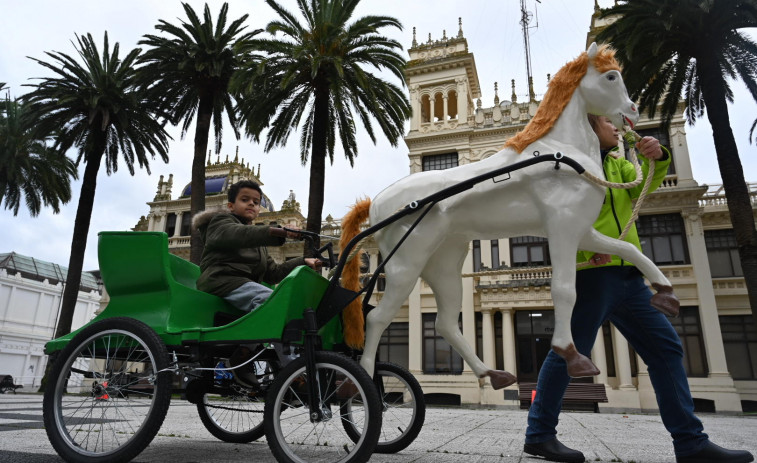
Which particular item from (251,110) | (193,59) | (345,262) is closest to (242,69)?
(251,110)

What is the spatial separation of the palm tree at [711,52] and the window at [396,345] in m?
16.3

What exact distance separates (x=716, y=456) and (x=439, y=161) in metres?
26.6

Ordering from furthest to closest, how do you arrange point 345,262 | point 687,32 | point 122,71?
point 122,71, point 687,32, point 345,262

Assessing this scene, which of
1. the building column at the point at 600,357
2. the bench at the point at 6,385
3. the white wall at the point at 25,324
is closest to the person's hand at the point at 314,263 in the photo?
the building column at the point at 600,357

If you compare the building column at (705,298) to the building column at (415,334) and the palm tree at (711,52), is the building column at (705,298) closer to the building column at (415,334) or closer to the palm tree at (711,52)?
the palm tree at (711,52)

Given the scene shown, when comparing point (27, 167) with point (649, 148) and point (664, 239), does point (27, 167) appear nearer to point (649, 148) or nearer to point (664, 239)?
point (649, 148)

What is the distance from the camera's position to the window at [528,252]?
2541 cm

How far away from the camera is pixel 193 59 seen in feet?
60.4

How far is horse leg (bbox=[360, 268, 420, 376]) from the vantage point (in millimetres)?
3086

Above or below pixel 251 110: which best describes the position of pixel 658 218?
below

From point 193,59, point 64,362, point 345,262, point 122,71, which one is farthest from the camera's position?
point 122,71

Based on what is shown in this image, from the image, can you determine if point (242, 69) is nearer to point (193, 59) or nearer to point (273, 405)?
point (193, 59)

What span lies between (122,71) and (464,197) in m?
23.5

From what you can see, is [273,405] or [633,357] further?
[633,357]
